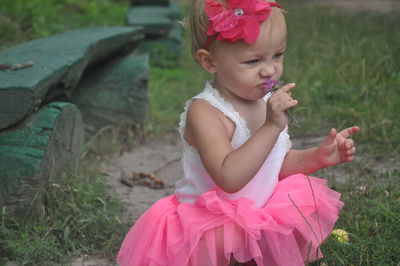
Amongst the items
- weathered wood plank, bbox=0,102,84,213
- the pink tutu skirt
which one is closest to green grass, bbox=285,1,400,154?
the pink tutu skirt

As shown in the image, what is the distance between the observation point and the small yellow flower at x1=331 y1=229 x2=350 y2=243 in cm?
287

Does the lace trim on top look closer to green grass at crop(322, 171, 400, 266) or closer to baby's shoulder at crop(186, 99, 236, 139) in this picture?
baby's shoulder at crop(186, 99, 236, 139)

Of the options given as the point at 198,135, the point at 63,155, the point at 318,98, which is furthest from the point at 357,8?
the point at 198,135

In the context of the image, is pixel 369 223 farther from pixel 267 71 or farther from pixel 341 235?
pixel 267 71

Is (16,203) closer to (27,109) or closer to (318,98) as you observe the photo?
(27,109)

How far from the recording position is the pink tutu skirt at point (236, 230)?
2.39 meters

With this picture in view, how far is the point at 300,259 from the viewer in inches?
95.6

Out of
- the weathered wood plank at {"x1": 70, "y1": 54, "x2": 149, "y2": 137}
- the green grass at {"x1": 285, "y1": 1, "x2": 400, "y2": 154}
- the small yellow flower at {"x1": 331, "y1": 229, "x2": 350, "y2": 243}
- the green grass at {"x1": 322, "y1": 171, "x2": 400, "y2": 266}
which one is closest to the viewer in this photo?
the green grass at {"x1": 322, "y1": 171, "x2": 400, "y2": 266}

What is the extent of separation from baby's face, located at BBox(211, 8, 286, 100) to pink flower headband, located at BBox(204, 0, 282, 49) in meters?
0.03

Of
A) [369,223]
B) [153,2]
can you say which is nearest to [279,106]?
[369,223]

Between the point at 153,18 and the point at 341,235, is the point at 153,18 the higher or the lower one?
the higher one

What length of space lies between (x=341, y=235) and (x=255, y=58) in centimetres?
89

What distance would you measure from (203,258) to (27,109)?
1.20 metres

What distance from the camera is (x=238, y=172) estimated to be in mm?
2314
